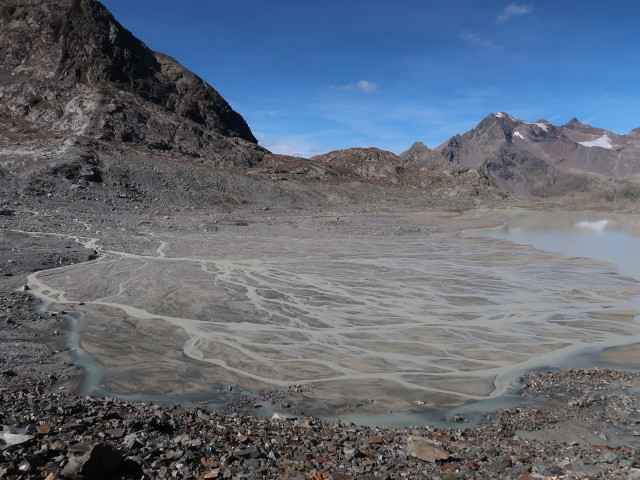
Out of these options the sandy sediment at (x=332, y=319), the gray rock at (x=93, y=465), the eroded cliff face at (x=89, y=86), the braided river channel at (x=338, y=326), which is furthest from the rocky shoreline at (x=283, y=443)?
the eroded cliff face at (x=89, y=86)

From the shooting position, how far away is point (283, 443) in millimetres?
7707

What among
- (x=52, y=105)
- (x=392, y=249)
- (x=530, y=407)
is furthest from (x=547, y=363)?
(x=52, y=105)

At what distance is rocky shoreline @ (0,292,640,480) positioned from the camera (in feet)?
20.7

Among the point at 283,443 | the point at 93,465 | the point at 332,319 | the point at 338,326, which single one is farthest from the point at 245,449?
the point at 332,319

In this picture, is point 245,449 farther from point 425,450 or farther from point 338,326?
point 338,326

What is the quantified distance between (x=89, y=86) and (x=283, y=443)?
318 feet

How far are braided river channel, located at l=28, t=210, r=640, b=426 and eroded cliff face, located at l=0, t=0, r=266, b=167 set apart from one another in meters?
58.8

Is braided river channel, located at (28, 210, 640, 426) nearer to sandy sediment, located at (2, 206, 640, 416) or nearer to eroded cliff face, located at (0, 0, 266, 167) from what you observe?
sandy sediment, located at (2, 206, 640, 416)

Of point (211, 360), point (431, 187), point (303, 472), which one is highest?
point (431, 187)

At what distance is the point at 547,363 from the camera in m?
13.8

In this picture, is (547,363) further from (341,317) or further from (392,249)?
(392,249)

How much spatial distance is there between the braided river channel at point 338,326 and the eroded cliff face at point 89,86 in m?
58.8

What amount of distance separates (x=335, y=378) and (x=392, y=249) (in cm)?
→ 2550

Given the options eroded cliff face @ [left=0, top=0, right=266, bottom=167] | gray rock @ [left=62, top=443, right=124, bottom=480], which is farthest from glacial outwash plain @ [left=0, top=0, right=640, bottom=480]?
eroded cliff face @ [left=0, top=0, right=266, bottom=167]
